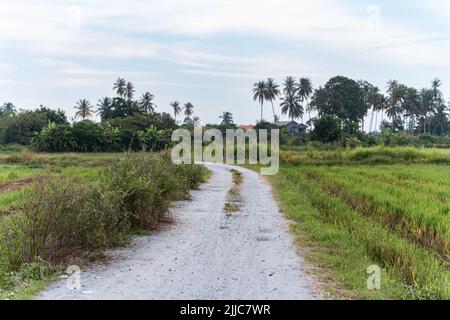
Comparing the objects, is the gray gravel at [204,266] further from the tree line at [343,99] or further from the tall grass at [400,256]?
the tree line at [343,99]

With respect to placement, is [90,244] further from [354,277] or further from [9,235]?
[354,277]

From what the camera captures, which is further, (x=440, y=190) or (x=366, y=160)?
(x=366, y=160)

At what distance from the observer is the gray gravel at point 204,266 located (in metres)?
5.02

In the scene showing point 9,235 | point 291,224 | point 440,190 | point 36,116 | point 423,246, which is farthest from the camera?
point 36,116

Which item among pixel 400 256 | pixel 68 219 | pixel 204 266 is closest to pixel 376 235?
pixel 400 256

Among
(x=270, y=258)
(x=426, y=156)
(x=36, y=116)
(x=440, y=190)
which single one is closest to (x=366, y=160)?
(x=426, y=156)

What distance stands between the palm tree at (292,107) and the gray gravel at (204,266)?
6400 cm

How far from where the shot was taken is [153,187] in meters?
9.14

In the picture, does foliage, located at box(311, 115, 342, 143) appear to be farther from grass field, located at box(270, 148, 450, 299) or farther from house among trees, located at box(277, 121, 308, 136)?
grass field, located at box(270, 148, 450, 299)

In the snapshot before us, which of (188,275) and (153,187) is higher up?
(153,187)

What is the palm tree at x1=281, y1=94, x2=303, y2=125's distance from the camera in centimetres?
7306

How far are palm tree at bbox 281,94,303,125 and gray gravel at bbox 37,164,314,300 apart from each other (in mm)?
63998

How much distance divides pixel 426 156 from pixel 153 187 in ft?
99.3

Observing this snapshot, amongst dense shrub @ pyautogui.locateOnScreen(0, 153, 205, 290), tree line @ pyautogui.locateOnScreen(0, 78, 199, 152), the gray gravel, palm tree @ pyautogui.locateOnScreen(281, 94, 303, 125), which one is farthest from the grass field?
palm tree @ pyautogui.locateOnScreen(281, 94, 303, 125)
